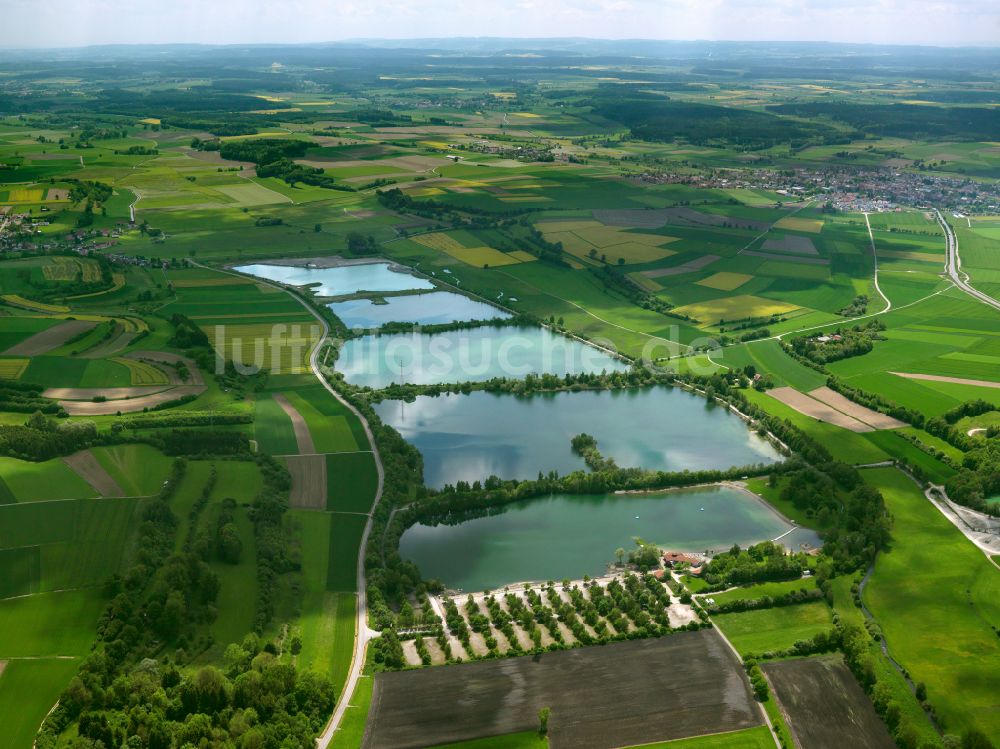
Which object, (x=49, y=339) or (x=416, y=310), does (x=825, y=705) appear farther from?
(x=49, y=339)

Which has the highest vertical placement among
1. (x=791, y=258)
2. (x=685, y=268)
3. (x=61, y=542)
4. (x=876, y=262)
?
(x=791, y=258)

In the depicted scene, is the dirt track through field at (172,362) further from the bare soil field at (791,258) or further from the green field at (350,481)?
the bare soil field at (791,258)

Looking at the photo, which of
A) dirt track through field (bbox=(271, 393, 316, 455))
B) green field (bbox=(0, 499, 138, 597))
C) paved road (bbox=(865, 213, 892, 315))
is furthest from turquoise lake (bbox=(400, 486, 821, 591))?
paved road (bbox=(865, 213, 892, 315))

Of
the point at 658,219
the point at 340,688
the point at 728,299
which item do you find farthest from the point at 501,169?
the point at 340,688

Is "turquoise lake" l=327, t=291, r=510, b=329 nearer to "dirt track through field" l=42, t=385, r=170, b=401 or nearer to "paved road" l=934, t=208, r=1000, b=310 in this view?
"dirt track through field" l=42, t=385, r=170, b=401

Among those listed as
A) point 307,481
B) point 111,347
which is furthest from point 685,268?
point 111,347
